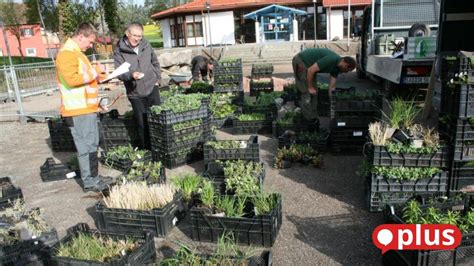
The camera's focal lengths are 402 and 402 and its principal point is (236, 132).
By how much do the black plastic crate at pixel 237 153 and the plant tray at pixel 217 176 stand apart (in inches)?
10.5

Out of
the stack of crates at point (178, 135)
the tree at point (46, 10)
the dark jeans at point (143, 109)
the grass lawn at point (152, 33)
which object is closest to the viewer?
the stack of crates at point (178, 135)

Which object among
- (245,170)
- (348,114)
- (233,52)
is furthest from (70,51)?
(233,52)

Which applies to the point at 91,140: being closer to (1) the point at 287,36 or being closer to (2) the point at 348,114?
(2) the point at 348,114

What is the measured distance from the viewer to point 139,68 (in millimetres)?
6688

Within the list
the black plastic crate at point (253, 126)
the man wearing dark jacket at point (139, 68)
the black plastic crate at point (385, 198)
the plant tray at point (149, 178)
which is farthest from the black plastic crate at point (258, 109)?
the black plastic crate at point (385, 198)

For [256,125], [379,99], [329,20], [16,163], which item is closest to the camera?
[379,99]

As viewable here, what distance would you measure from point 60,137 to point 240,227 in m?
5.51

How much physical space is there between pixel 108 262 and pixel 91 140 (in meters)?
2.76

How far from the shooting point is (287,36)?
37469 millimetres

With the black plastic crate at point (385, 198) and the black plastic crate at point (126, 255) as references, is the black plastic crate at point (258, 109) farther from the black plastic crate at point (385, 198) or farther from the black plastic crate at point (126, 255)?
the black plastic crate at point (126, 255)

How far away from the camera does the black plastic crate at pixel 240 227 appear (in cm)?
395

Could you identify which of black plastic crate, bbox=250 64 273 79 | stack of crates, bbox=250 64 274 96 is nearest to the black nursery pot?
stack of crates, bbox=250 64 274 96

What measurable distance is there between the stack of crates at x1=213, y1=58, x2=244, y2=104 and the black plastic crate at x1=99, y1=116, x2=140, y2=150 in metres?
3.84

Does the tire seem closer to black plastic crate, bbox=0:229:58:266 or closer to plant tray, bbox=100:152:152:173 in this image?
plant tray, bbox=100:152:152:173
